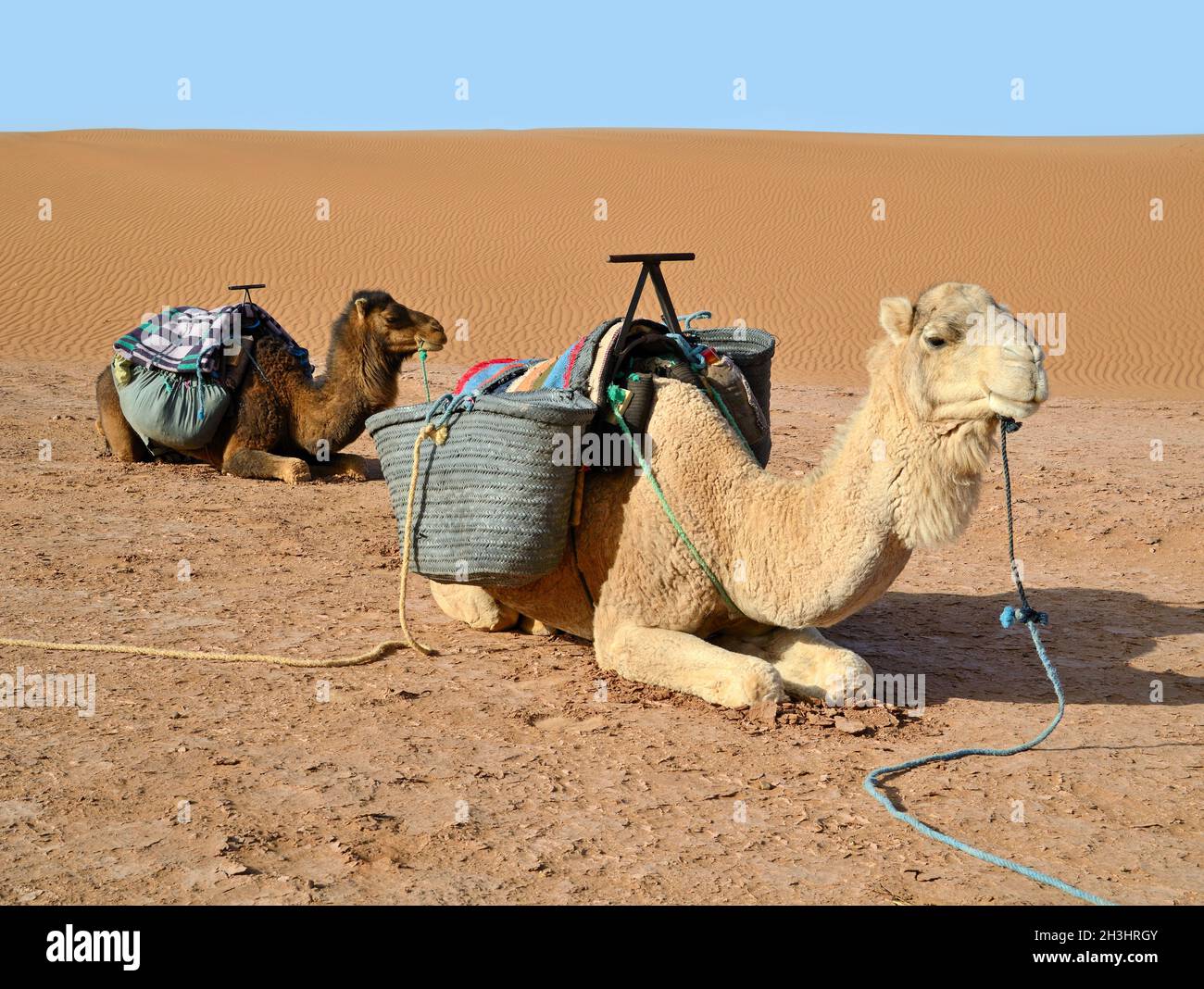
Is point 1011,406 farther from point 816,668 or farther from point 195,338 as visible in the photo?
point 195,338

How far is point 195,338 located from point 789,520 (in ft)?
21.3

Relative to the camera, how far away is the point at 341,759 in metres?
4.45

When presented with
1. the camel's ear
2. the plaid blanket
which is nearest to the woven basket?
the camel's ear

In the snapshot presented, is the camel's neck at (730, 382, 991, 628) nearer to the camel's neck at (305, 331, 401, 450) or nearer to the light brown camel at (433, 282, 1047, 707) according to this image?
the light brown camel at (433, 282, 1047, 707)

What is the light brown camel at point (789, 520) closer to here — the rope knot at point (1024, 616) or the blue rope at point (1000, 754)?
the blue rope at point (1000, 754)

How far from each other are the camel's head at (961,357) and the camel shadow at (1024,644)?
151cm

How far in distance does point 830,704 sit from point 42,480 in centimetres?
678

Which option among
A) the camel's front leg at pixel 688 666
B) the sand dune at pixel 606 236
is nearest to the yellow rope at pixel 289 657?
the camel's front leg at pixel 688 666

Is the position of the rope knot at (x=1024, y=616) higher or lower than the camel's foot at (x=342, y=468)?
lower

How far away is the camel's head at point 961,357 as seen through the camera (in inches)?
159

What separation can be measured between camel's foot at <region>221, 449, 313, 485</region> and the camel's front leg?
5.03 meters

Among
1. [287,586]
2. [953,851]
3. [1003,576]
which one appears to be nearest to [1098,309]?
[1003,576]

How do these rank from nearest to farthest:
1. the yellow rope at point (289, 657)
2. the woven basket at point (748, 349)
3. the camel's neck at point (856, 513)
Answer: the camel's neck at point (856, 513)
the yellow rope at point (289, 657)
the woven basket at point (748, 349)

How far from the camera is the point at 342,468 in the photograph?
10.2 meters
